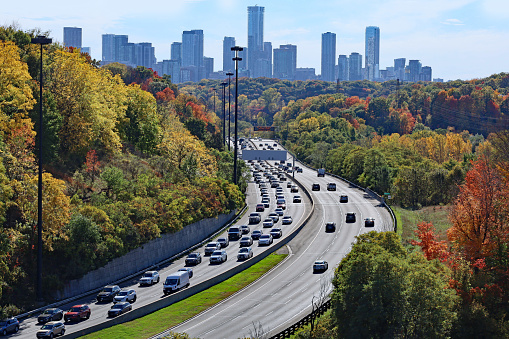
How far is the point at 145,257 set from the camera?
67.1 metres

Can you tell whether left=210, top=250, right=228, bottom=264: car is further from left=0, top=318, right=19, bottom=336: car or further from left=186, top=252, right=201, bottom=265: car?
left=0, top=318, right=19, bottom=336: car

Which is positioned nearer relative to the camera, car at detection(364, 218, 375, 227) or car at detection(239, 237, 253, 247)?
car at detection(239, 237, 253, 247)

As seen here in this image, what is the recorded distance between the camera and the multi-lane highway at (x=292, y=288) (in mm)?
47500

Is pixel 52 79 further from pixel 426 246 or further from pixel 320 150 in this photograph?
pixel 320 150

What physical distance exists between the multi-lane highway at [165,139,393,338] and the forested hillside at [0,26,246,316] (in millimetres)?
13452

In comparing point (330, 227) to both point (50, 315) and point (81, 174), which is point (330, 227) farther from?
point (50, 315)

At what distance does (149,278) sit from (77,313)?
11.7 metres

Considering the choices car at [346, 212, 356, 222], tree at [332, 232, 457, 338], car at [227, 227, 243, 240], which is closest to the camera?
tree at [332, 232, 457, 338]

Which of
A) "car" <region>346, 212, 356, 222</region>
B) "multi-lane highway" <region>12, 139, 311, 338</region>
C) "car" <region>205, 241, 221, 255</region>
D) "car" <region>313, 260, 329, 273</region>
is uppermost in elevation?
"car" <region>346, 212, 356, 222</region>

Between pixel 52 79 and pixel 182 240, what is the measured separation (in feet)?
82.1

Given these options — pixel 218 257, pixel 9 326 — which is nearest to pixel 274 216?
pixel 218 257

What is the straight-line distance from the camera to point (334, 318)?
42844 millimetres

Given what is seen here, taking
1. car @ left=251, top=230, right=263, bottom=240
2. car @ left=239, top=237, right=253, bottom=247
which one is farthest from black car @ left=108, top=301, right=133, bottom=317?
car @ left=251, top=230, right=263, bottom=240

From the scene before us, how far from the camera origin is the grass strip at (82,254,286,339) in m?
46.2
